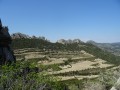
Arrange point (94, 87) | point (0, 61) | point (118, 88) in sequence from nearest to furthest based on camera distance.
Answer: point (118, 88), point (0, 61), point (94, 87)

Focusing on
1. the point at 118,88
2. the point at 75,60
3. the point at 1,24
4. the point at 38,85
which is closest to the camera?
the point at 118,88

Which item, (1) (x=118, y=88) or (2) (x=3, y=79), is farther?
(2) (x=3, y=79)

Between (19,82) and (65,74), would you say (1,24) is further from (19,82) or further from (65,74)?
(65,74)

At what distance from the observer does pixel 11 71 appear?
81.6 feet

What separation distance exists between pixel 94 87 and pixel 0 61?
27.7m

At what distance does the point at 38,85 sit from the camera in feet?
82.8

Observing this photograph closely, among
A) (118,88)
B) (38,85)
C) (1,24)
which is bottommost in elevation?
(38,85)

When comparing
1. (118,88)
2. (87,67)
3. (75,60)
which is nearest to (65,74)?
(87,67)

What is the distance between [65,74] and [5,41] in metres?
83.8

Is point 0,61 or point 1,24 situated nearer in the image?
point 0,61

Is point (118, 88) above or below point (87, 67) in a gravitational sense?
above

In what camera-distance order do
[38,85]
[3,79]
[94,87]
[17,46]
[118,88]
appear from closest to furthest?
[118,88]
[3,79]
[38,85]
[94,87]
[17,46]

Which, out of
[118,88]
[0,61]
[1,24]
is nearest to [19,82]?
[118,88]

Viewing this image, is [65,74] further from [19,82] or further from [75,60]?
[19,82]
